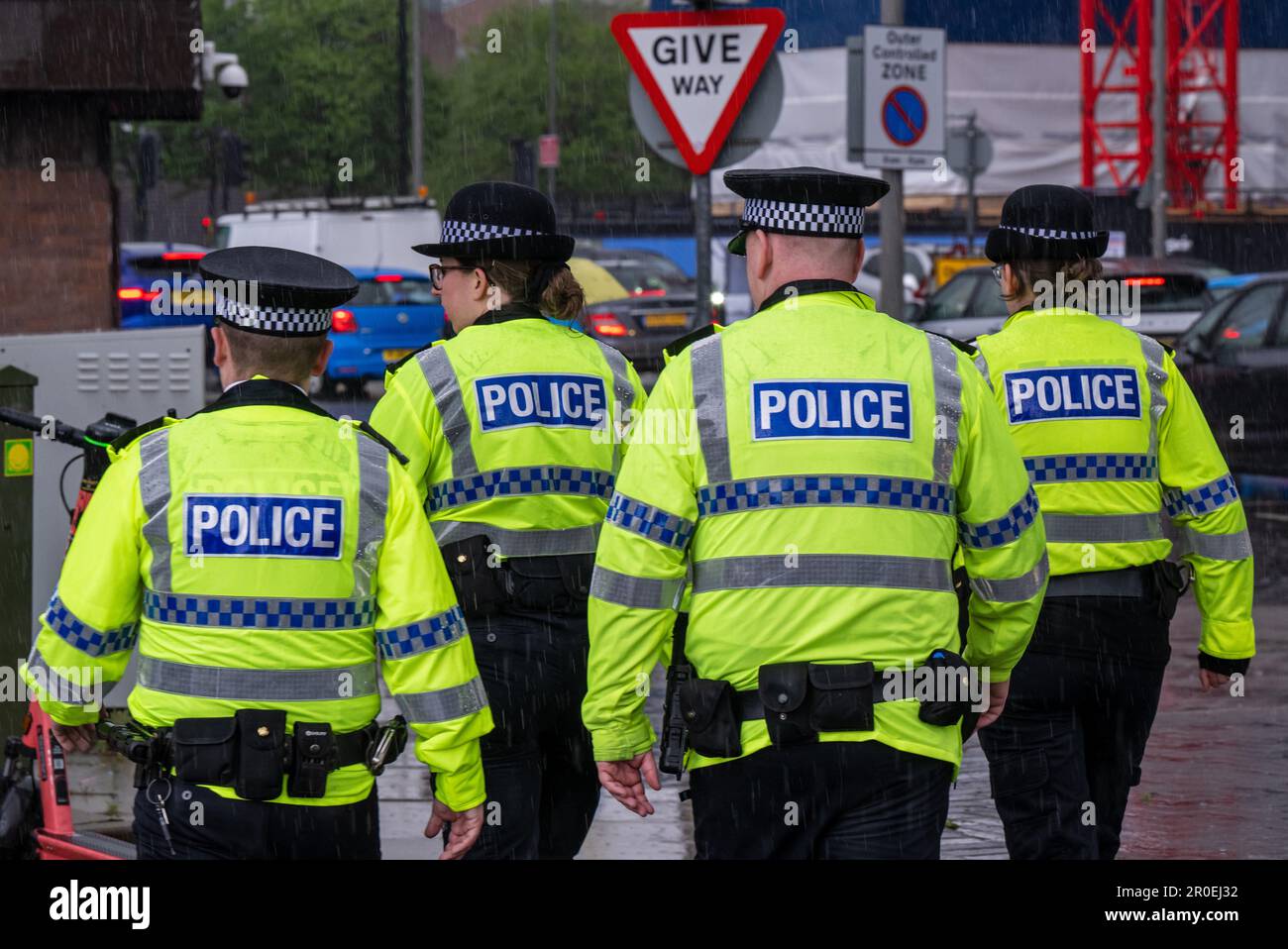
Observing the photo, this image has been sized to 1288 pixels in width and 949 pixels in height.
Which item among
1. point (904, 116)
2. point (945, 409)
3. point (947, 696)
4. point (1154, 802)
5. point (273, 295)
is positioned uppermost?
point (904, 116)

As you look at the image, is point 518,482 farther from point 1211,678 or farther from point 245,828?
point 1211,678

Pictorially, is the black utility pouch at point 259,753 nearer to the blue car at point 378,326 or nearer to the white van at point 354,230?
the blue car at point 378,326

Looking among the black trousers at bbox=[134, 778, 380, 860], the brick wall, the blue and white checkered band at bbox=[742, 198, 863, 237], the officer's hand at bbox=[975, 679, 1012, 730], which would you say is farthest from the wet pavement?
the brick wall

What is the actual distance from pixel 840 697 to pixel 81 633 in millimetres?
1433

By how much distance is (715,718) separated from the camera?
12.8 feet

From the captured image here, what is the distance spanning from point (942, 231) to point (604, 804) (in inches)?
1512

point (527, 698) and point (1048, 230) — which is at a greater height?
point (1048, 230)

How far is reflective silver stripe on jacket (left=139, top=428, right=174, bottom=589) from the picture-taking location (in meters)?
3.95

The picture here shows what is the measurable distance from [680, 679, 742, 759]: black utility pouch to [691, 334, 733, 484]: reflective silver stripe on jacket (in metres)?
0.40

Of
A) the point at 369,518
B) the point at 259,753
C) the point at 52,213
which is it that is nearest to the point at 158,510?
the point at 369,518

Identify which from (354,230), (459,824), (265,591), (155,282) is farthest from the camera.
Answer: (354,230)

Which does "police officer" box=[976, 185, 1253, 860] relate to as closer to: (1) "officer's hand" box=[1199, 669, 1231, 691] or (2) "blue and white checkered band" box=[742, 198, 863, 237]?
(1) "officer's hand" box=[1199, 669, 1231, 691]

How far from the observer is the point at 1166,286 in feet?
62.6
